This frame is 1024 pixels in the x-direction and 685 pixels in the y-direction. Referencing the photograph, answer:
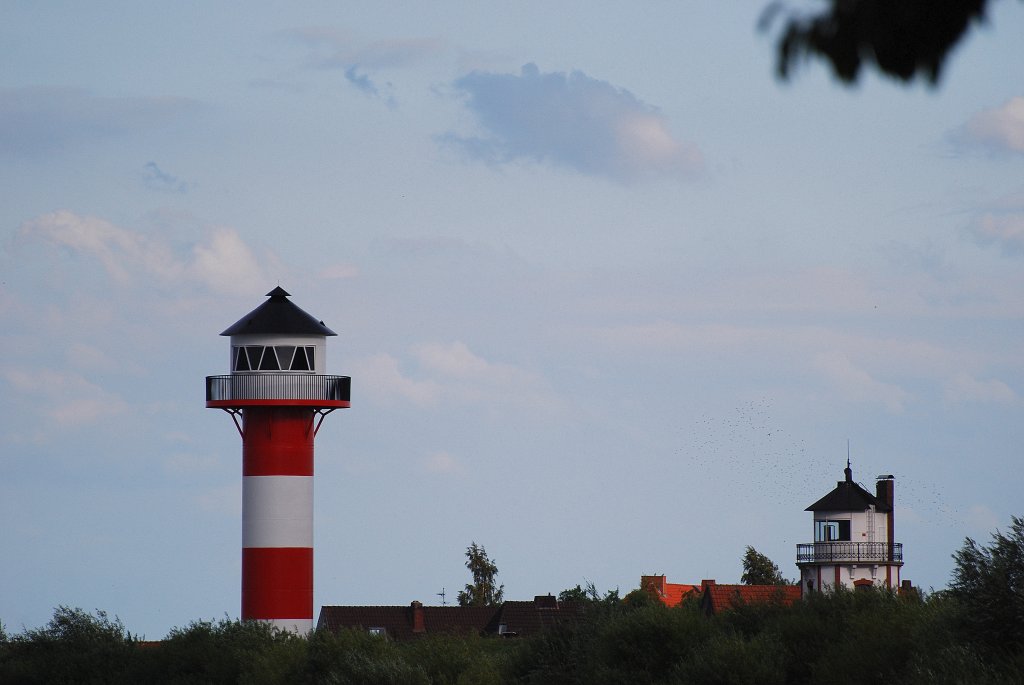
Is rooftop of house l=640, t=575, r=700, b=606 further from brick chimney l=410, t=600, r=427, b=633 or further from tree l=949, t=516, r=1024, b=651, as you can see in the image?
tree l=949, t=516, r=1024, b=651

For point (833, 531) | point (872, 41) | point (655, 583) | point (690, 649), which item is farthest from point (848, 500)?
point (872, 41)

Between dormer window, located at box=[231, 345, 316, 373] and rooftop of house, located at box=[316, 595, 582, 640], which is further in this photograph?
rooftop of house, located at box=[316, 595, 582, 640]

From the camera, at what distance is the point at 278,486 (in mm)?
41938

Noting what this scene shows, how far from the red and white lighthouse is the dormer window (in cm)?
3

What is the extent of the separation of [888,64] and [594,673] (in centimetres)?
3552

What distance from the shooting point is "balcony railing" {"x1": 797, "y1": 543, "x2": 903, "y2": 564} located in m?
64.8

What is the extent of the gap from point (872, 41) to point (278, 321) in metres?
39.6

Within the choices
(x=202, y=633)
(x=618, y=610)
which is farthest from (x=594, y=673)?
(x=202, y=633)

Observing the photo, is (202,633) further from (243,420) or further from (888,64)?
(888,64)

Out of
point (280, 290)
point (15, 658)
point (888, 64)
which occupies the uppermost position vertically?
point (280, 290)

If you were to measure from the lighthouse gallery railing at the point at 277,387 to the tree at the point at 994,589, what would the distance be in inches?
744

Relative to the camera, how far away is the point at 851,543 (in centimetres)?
6475

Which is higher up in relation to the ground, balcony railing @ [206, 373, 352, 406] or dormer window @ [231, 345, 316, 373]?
dormer window @ [231, 345, 316, 373]

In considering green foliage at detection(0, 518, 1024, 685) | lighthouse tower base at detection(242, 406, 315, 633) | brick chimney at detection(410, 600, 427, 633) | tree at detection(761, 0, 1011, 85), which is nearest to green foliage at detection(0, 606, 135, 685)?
green foliage at detection(0, 518, 1024, 685)
